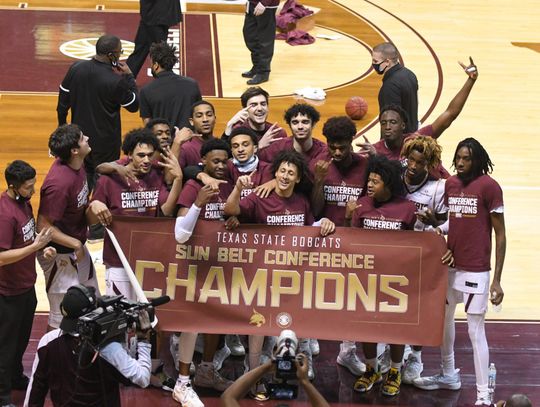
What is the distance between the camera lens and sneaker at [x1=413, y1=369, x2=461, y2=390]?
27.9ft

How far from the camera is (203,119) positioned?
8.99 m

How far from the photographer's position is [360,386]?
8453mm

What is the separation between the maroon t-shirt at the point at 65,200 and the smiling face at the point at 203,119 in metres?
1.23

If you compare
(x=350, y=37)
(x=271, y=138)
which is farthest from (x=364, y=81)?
(x=271, y=138)

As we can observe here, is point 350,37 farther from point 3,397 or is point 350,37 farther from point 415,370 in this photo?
point 3,397

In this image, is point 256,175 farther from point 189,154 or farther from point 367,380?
point 367,380

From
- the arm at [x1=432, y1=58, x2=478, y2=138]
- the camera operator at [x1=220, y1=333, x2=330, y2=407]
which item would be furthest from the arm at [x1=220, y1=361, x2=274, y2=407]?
the arm at [x1=432, y1=58, x2=478, y2=138]

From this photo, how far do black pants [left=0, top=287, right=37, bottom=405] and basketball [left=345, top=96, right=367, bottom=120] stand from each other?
7.39 meters

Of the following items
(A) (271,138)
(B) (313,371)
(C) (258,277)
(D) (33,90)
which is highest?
(A) (271,138)

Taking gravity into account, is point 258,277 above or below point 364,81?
above

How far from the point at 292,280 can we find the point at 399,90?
336 centimetres

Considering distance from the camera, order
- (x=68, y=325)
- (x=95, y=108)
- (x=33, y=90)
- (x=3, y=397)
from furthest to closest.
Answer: (x=33, y=90)
(x=95, y=108)
(x=3, y=397)
(x=68, y=325)

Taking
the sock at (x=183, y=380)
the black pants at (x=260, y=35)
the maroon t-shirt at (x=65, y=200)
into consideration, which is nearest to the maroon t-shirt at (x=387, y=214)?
the sock at (x=183, y=380)

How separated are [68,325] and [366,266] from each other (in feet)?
9.16
